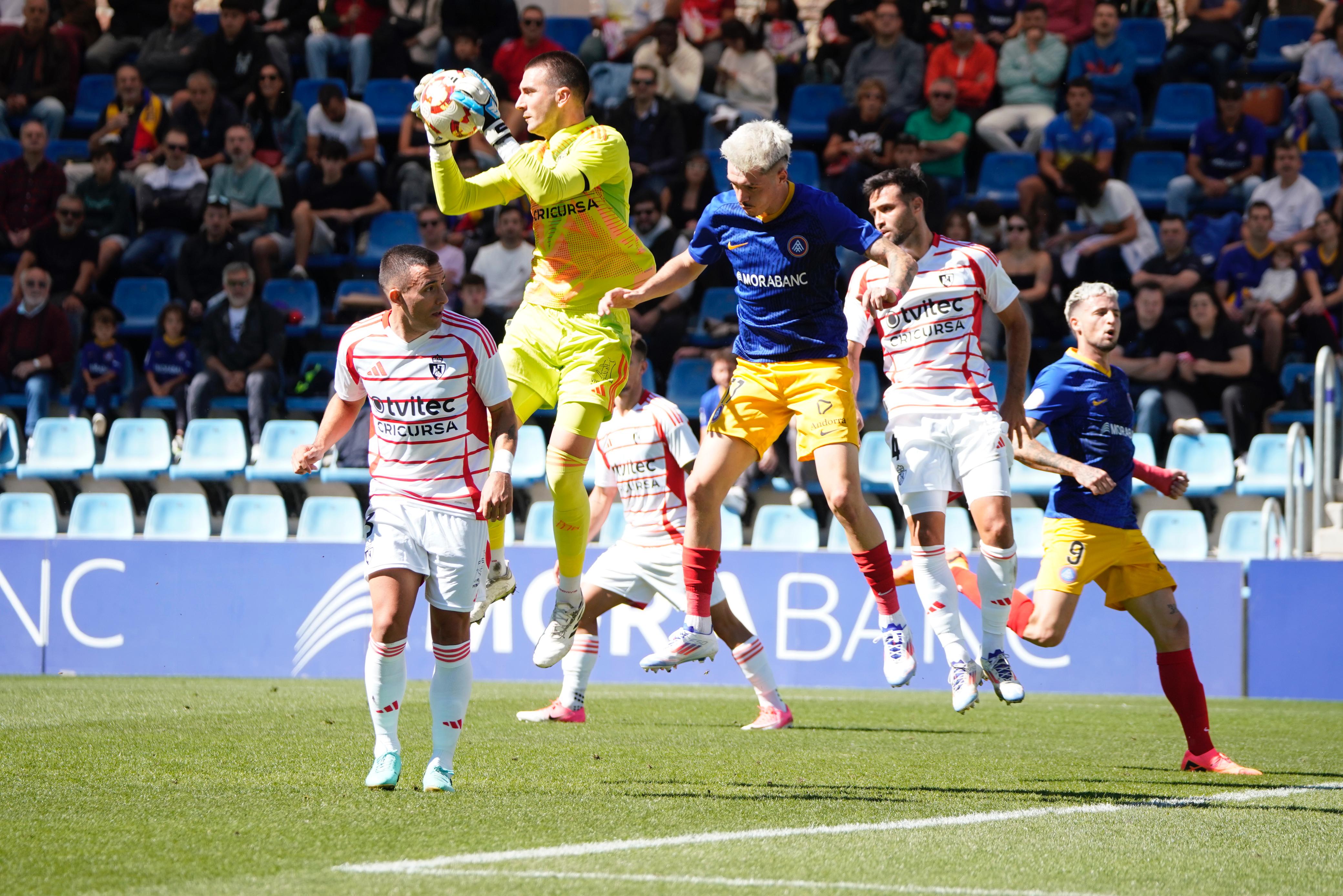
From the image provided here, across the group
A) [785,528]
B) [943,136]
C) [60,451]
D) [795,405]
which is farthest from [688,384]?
[795,405]

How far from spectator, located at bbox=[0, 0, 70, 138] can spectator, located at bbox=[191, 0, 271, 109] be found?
188cm

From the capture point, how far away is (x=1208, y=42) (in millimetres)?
16203

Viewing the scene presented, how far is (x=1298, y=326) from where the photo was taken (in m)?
13.8

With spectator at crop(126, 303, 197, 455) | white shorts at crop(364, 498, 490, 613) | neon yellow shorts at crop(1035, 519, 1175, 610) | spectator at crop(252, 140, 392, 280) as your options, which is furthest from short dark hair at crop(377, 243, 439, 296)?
spectator at crop(252, 140, 392, 280)

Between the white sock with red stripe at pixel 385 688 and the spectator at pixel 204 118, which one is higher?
the spectator at pixel 204 118

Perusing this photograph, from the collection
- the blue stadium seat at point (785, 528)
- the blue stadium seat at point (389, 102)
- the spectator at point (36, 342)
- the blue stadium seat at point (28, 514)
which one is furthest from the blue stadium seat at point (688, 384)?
the spectator at point (36, 342)

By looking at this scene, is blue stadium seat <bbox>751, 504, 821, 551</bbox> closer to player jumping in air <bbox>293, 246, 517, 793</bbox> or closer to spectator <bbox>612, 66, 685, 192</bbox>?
spectator <bbox>612, 66, 685, 192</bbox>

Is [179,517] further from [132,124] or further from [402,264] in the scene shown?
[402,264]

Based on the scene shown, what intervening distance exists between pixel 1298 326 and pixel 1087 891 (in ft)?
34.8

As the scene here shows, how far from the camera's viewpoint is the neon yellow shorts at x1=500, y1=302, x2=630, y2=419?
7410mm

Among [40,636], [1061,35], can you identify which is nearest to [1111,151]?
[1061,35]

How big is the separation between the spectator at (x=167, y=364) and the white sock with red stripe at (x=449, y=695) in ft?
31.8

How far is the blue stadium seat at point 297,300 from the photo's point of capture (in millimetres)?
15539

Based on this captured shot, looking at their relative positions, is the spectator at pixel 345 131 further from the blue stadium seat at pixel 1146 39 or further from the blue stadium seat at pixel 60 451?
the blue stadium seat at pixel 1146 39
